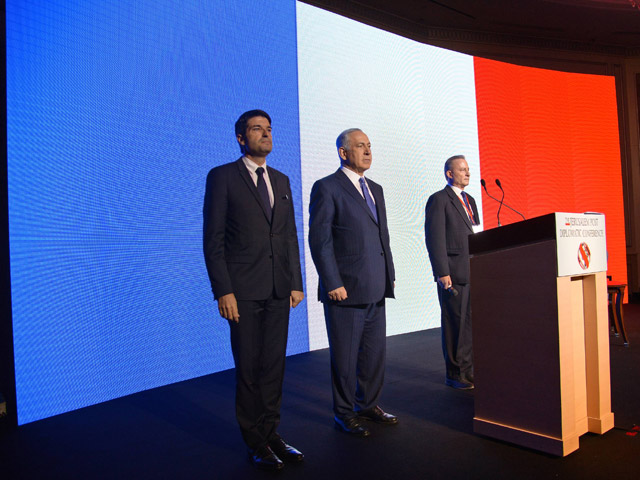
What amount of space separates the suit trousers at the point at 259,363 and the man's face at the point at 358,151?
2.67ft

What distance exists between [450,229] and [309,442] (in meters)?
1.68

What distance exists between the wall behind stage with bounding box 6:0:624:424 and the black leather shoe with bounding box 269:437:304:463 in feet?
5.17

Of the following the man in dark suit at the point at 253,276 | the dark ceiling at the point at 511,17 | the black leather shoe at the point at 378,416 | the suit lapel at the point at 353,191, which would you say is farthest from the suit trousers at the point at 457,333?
the dark ceiling at the point at 511,17

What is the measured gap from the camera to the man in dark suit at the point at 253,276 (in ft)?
6.64

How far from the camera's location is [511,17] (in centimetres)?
656

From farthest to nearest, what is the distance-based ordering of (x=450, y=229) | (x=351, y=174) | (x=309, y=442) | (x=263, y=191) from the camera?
(x=450, y=229) → (x=351, y=174) → (x=309, y=442) → (x=263, y=191)

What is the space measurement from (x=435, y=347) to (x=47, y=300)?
315 centimetres

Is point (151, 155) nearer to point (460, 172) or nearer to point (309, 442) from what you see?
point (460, 172)

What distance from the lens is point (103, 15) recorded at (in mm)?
3273

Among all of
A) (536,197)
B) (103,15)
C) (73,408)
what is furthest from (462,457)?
(536,197)

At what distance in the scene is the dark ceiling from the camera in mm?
6059

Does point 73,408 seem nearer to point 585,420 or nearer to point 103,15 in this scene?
point 103,15

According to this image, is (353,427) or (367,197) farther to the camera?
(367,197)

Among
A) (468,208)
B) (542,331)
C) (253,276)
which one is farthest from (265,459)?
(468,208)
